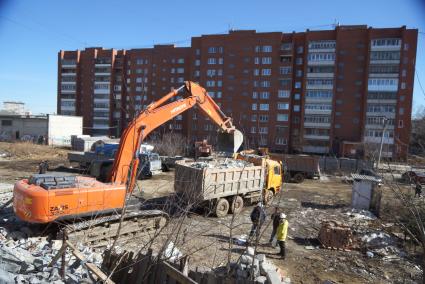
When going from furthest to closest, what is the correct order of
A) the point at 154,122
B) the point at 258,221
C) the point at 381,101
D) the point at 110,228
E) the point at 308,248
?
the point at 381,101
the point at 154,122
the point at 308,248
the point at 110,228
the point at 258,221

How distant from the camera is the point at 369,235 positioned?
11195mm

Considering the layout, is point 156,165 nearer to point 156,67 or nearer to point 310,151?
point 310,151

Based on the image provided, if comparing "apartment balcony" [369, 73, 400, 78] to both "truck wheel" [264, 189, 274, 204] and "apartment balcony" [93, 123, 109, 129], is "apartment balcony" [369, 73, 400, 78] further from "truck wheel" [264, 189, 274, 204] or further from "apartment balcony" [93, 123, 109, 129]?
"apartment balcony" [93, 123, 109, 129]

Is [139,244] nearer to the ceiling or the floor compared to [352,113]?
nearer to the floor

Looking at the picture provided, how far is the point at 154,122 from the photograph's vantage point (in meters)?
→ 11.7

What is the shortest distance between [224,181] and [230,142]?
320 cm

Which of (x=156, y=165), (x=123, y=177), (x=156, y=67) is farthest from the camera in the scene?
(x=156, y=67)

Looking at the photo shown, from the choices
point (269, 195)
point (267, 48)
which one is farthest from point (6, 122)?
point (269, 195)

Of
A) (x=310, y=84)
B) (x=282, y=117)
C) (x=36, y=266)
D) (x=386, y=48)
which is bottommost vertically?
(x=36, y=266)

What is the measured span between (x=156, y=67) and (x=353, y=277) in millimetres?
66739

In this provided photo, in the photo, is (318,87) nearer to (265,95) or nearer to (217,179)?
(265,95)

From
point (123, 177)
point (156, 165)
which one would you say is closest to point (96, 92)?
point (156, 165)

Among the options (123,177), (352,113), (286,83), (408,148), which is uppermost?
(286,83)

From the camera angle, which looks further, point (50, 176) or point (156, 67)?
point (156, 67)
